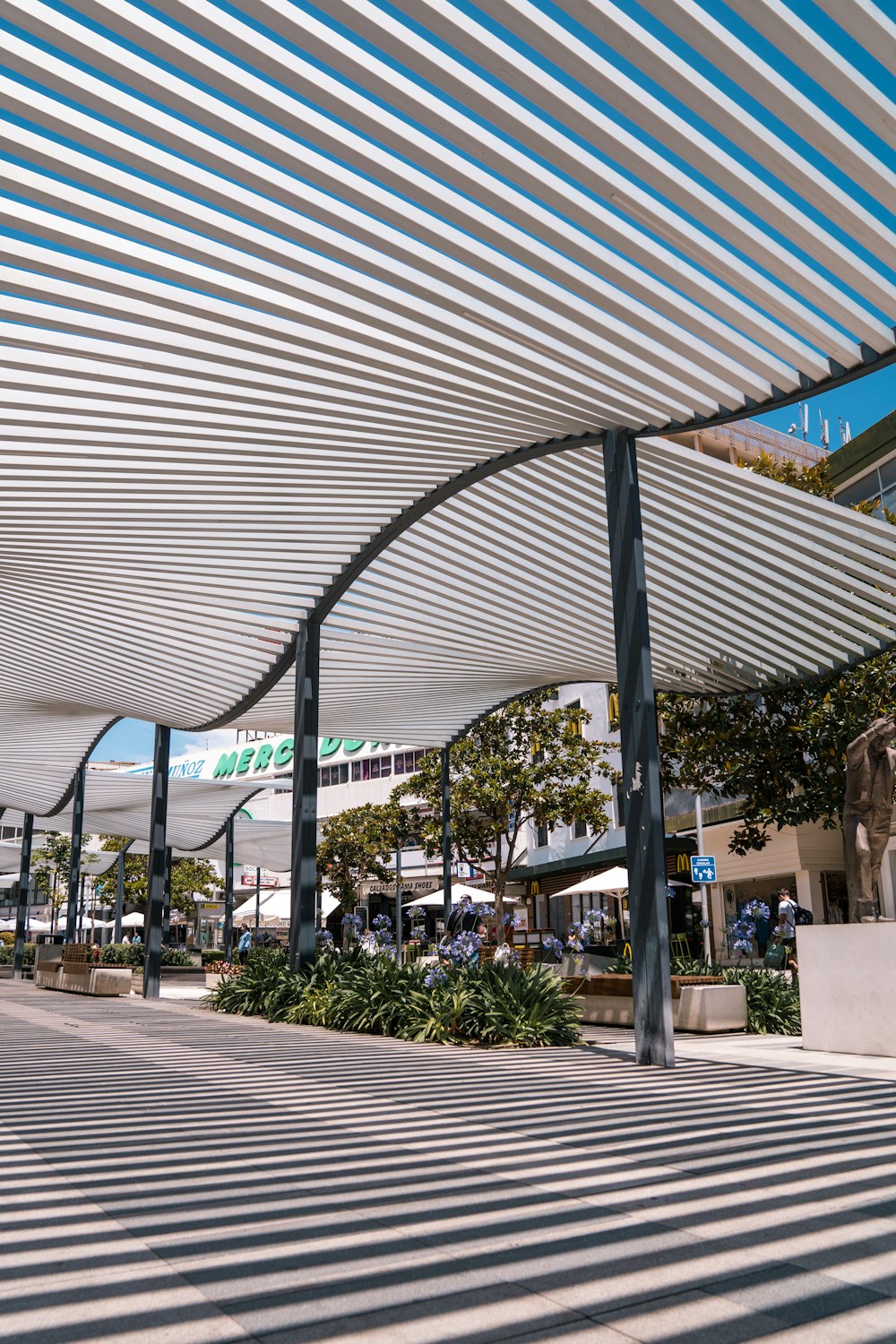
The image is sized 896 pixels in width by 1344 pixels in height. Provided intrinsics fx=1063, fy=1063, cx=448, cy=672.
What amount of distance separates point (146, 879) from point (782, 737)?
42425 mm

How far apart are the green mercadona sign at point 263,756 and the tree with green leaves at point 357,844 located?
2051 centimetres

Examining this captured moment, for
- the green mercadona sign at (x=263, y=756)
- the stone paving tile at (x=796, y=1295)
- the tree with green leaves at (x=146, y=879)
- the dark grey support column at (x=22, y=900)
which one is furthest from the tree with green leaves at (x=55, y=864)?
the stone paving tile at (x=796, y=1295)

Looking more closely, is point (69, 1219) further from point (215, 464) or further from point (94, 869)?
point (94, 869)

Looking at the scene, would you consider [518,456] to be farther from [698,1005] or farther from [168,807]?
[168,807]

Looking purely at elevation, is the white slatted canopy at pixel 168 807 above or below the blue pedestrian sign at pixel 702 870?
above

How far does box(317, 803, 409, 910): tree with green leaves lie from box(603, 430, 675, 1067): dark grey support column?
25.2 m

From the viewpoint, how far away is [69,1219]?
3902 mm

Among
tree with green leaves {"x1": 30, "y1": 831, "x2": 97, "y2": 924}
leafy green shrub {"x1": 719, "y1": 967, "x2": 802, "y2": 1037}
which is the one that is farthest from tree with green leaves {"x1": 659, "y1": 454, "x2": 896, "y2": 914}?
tree with green leaves {"x1": 30, "y1": 831, "x2": 97, "y2": 924}

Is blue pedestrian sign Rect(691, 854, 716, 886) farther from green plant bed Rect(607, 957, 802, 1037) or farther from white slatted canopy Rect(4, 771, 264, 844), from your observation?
white slatted canopy Rect(4, 771, 264, 844)

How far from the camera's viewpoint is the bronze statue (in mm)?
10594

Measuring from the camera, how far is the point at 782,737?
15.0 meters

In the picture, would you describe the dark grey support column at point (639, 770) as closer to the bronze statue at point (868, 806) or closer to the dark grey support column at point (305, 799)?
the bronze statue at point (868, 806)

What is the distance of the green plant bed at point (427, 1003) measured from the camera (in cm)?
1016

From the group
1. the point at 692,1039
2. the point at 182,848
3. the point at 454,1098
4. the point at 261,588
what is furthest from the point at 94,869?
the point at 454,1098
